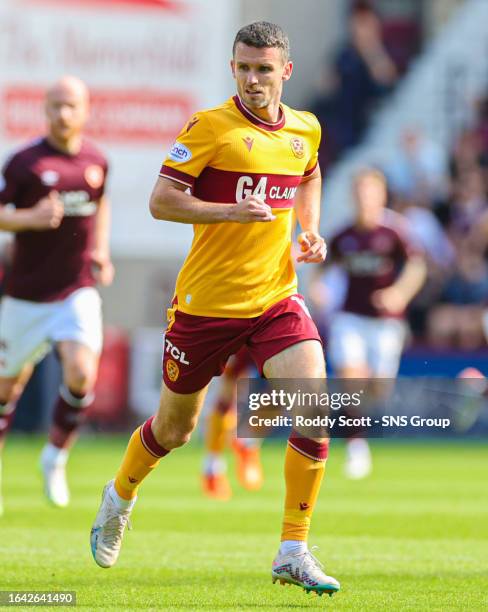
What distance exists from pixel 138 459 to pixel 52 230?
3.34 m

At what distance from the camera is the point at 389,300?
48.7 feet

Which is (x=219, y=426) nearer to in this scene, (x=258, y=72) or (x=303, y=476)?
(x=303, y=476)

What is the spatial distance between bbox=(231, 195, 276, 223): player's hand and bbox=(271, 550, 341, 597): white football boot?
1.51m

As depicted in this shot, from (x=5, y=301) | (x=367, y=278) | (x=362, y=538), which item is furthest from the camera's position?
(x=367, y=278)

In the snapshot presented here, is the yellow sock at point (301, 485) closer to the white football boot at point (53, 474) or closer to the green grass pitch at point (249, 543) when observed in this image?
the green grass pitch at point (249, 543)

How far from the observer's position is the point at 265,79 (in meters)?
6.87

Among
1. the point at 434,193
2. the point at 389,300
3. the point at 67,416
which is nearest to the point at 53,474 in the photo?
the point at 67,416

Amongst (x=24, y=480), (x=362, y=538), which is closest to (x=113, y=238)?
(x=24, y=480)

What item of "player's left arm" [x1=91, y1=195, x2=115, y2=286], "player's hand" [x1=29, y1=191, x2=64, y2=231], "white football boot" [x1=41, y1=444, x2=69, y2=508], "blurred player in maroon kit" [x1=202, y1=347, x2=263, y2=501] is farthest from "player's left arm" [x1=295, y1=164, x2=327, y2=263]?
"blurred player in maroon kit" [x1=202, y1=347, x2=263, y2=501]

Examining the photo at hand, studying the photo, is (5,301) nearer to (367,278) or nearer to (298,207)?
(298,207)

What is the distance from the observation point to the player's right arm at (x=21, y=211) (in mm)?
9648

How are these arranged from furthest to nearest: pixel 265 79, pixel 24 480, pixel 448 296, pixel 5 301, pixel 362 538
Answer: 1. pixel 448 296
2. pixel 24 480
3. pixel 5 301
4. pixel 362 538
5. pixel 265 79

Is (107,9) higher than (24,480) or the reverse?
higher

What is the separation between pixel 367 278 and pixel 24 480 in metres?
4.12
